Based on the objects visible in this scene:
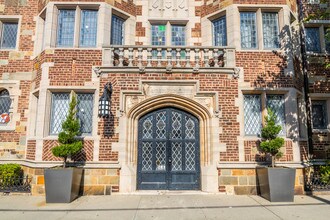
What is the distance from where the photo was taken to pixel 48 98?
786 cm

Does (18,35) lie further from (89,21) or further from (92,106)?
(92,106)

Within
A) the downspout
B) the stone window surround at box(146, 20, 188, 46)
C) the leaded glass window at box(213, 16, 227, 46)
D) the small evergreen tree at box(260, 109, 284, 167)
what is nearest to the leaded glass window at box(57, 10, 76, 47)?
the stone window surround at box(146, 20, 188, 46)

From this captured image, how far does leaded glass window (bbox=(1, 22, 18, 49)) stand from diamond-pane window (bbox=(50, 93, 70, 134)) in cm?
368

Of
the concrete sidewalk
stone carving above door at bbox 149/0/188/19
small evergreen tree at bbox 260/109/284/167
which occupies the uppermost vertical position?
stone carving above door at bbox 149/0/188/19

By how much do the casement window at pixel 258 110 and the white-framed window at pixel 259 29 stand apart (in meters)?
1.93

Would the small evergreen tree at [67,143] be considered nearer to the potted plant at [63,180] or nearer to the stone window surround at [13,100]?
the potted plant at [63,180]

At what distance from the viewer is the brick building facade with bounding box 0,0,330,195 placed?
7.48 metres

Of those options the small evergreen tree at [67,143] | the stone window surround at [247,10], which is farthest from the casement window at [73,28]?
the stone window surround at [247,10]

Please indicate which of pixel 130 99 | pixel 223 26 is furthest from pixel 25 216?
pixel 223 26

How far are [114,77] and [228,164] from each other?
15.9 ft

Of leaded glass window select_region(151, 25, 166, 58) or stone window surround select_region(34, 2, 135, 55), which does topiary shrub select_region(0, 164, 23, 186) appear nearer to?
stone window surround select_region(34, 2, 135, 55)

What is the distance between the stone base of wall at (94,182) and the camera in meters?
7.20

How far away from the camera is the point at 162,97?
780 centimetres

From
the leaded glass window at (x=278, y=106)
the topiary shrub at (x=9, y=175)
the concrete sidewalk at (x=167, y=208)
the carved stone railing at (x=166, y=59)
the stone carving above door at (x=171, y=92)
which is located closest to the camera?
the concrete sidewalk at (x=167, y=208)
